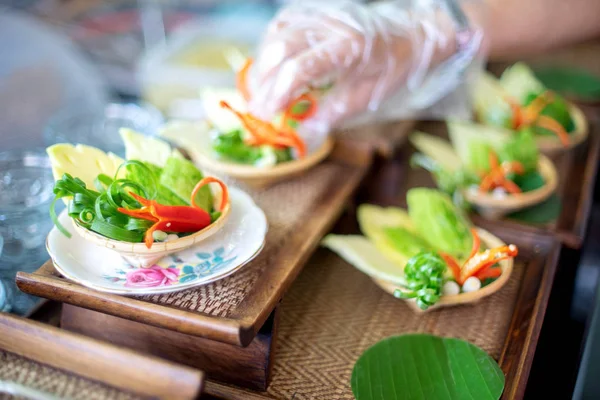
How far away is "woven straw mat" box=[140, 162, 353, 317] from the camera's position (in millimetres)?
998

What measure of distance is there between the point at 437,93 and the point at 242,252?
0.88m

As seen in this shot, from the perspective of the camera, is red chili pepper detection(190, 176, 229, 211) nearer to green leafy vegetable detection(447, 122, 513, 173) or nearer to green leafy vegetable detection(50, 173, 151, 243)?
green leafy vegetable detection(50, 173, 151, 243)

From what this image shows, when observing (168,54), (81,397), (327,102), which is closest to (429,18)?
(327,102)

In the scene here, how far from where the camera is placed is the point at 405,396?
1.02 metres

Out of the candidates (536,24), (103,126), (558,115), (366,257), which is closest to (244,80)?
(366,257)

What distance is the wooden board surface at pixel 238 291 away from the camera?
0.94m

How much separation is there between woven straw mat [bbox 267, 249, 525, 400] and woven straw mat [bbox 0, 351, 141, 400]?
1.05 feet

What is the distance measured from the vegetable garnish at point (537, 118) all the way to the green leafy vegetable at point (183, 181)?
116 cm

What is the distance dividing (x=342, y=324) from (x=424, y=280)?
0.19 m

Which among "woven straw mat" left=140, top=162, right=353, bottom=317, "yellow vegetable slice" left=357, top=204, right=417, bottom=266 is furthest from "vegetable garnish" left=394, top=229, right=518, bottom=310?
"woven straw mat" left=140, top=162, right=353, bottom=317

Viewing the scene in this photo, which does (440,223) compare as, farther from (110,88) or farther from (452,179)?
(110,88)

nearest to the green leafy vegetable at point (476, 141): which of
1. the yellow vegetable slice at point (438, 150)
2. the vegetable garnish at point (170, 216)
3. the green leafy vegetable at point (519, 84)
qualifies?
the yellow vegetable slice at point (438, 150)

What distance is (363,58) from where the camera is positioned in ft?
4.87

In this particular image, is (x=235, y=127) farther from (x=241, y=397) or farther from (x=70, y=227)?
(x=241, y=397)
